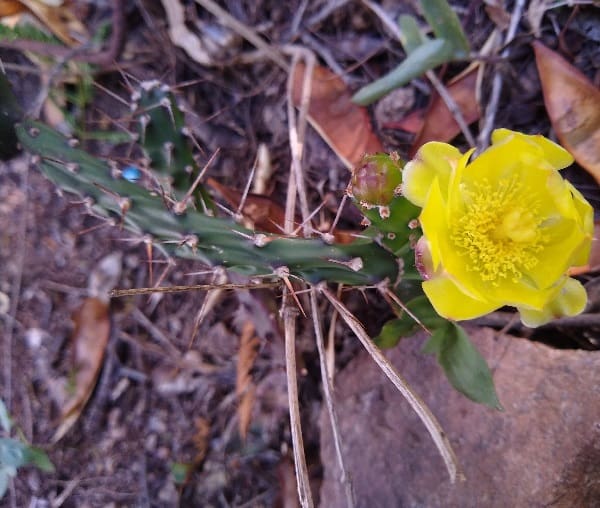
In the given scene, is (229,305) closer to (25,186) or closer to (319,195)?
(319,195)

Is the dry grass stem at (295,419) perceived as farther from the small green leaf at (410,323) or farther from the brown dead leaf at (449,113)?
the brown dead leaf at (449,113)

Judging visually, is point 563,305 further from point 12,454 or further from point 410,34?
point 12,454

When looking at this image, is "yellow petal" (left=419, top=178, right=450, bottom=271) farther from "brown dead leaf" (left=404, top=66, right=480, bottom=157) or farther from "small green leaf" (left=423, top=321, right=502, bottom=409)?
"brown dead leaf" (left=404, top=66, right=480, bottom=157)

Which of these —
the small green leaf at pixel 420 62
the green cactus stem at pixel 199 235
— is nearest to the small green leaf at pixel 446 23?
the small green leaf at pixel 420 62

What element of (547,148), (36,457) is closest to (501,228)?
(547,148)

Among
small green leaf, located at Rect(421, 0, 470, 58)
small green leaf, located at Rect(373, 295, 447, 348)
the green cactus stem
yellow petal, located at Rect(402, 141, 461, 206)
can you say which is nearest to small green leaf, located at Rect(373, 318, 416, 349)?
small green leaf, located at Rect(373, 295, 447, 348)
